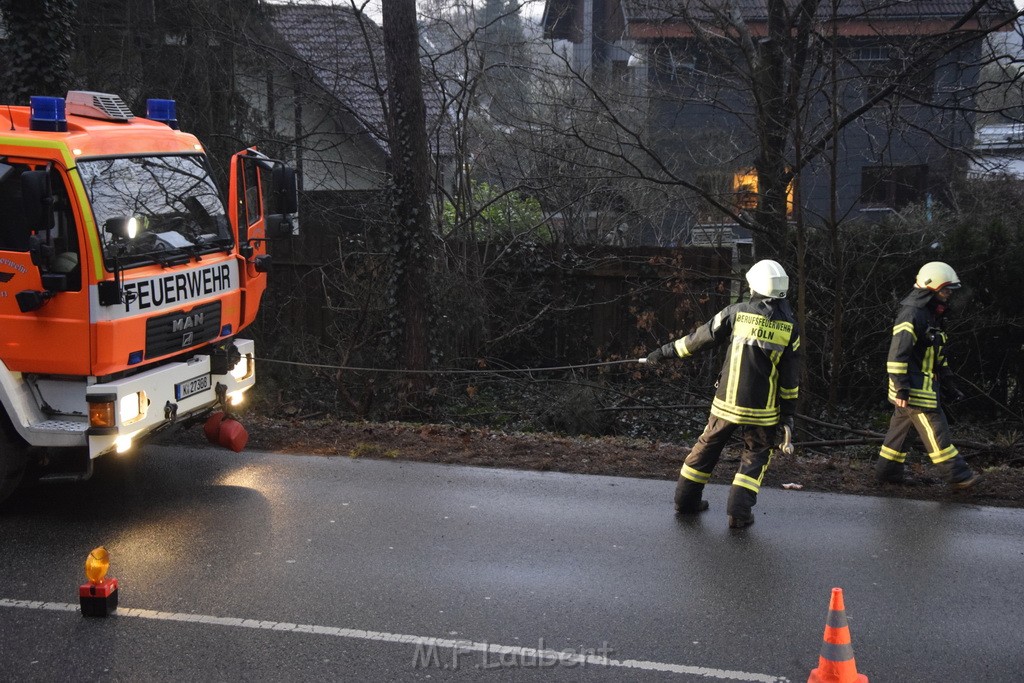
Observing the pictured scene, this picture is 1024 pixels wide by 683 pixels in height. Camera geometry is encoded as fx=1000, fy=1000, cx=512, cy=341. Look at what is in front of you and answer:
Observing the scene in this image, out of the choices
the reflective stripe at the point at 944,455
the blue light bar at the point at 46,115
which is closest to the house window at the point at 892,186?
the reflective stripe at the point at 944,455

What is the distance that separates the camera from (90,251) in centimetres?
620

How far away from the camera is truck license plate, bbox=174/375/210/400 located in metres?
6.91

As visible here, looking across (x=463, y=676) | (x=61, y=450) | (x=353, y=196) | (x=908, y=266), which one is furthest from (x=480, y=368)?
(x=463, y=676)

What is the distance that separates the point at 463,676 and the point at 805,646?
1663 mm

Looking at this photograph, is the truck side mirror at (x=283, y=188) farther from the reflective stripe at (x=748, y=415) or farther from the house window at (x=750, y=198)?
the house window at (x=750, y=198)

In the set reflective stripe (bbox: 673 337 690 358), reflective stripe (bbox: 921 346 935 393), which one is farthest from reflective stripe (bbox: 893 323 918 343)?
reflective stripe (bbox: 673 337 690 358)

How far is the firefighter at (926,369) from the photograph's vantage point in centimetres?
719

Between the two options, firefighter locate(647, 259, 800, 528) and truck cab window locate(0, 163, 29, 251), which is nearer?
truck cab window locate(0, 163, 29, 251)

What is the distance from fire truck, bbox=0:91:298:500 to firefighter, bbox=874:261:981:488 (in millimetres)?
5033

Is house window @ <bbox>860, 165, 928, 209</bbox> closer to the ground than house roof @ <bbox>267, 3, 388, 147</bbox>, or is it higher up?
closer to the ground

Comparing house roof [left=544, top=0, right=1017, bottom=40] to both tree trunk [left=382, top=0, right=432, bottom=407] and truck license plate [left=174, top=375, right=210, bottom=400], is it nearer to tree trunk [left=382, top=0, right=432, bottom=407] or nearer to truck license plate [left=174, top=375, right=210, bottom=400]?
tree trunk [left=382, top=0, right=432, bottom=407]

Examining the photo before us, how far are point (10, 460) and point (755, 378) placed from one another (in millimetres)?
4785

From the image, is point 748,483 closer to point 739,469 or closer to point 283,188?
point 739,469

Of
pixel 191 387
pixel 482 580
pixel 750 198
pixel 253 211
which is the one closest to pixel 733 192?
pixel 750 198
